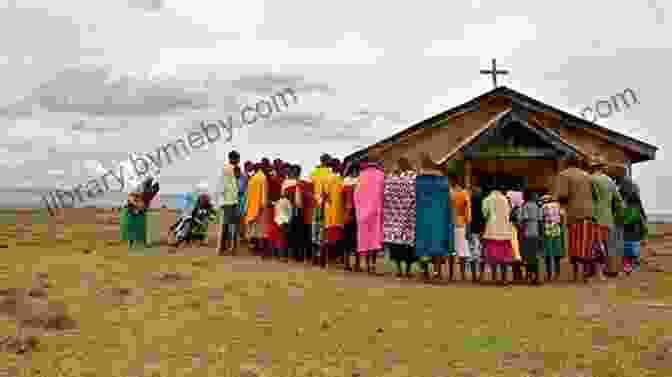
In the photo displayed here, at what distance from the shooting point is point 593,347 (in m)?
5.46

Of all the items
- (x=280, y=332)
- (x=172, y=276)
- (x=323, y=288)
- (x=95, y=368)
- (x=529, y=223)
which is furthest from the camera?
(x=529, y=223)

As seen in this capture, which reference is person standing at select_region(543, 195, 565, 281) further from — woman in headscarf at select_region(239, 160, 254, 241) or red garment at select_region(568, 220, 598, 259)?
woman in headscarf at select_region(239, 160, 254, 241)

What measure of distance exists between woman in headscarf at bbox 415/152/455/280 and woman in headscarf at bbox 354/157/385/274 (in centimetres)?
66

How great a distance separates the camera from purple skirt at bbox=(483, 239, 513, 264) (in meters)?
9.52

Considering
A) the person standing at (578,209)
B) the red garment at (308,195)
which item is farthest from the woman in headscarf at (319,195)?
the person standing at (578,209)

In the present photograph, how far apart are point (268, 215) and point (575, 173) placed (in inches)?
216

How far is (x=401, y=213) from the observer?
9.54 meters

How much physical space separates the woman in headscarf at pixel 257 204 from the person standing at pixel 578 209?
17.1 feet

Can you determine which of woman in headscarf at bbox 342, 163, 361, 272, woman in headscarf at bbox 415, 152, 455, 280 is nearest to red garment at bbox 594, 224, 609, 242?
woman in headscarf at bbox 415, 152, 455, 280

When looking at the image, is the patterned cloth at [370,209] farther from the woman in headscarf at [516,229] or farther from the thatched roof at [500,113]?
the thatched roof at [500,113]

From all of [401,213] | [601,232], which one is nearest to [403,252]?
[401,213]

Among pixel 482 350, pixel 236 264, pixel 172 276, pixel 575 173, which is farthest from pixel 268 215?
pixel 482 350

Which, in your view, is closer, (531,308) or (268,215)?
(531,308)

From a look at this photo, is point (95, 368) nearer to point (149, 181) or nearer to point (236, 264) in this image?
point (236, 264)
